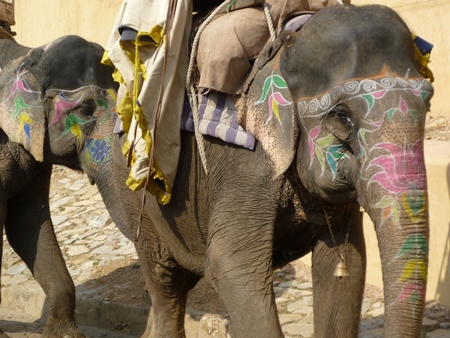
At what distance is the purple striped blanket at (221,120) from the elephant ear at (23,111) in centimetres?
274

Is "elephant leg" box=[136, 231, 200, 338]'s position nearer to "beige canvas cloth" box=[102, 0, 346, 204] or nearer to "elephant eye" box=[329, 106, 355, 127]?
"beige canvas cloth" box=[102, 0, 346, 204]

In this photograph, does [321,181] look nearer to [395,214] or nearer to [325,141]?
Result: [325,141]

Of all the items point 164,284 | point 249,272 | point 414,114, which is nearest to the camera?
point 414,114

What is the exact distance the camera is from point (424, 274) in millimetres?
2838

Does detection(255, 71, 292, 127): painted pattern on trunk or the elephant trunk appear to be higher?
detection(255, 71, 292, 127): painted pattern on trunk

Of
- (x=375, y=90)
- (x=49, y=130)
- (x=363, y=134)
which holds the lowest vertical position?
(x=49, y=130)

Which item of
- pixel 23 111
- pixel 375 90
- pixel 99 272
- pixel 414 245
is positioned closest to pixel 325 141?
pixel 375 90

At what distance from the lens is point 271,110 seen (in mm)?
3404

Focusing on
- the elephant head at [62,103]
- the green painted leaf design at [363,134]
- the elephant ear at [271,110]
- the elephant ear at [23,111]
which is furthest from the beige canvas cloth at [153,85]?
the elephant ear at [23,111]

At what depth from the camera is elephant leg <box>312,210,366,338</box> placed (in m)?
3.74

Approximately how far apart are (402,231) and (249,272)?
31.8 inches

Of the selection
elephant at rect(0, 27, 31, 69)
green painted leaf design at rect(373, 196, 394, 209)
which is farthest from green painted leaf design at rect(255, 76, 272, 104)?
elephant at rect(0, 27, 31, 69)

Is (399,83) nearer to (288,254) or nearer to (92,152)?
(288,254)

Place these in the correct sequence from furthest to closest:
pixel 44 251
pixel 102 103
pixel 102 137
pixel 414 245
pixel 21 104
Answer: pixel 44 251 → pixel 21 104 → pixel 102 103 → pixel 102 137 → pixel 414 245
